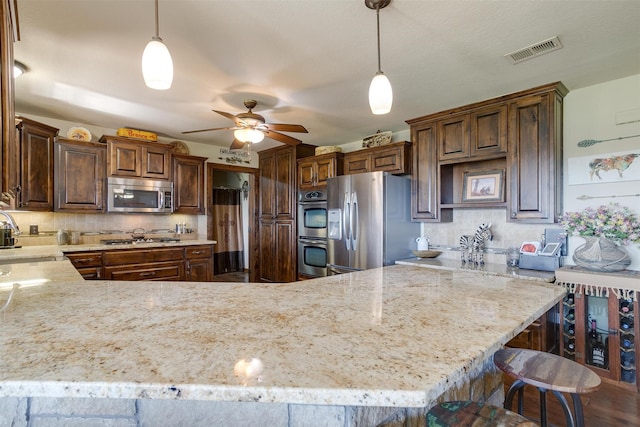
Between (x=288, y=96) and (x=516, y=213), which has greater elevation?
(x=288, y=96)

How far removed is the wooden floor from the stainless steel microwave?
4.08 m

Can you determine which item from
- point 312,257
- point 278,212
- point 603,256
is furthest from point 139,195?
point 603,256

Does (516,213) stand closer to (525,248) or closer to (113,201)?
(525,248)

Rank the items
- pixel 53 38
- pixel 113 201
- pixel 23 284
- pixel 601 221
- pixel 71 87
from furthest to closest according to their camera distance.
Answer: pixel 113 201 → pixel 71 87 → pixel 601 221 → pixel 53 38 → pixel 23 284

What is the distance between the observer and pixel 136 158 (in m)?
3.86

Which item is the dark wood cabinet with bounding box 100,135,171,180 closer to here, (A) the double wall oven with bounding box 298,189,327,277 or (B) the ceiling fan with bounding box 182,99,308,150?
(B) the ceiling fan with bounding box 182,99,308,150

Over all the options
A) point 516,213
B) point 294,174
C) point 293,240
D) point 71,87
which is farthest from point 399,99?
point 71,87

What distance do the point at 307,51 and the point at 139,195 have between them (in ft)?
9.53

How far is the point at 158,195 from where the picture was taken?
4.05 m

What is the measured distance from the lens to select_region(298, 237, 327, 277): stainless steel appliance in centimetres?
413

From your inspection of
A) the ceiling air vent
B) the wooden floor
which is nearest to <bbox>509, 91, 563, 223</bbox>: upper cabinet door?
the ceiling air vent

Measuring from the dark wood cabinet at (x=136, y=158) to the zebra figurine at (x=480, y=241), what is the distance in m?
3.71

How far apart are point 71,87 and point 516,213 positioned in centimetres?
398

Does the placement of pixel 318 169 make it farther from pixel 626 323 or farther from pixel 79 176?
pixel 626 323
